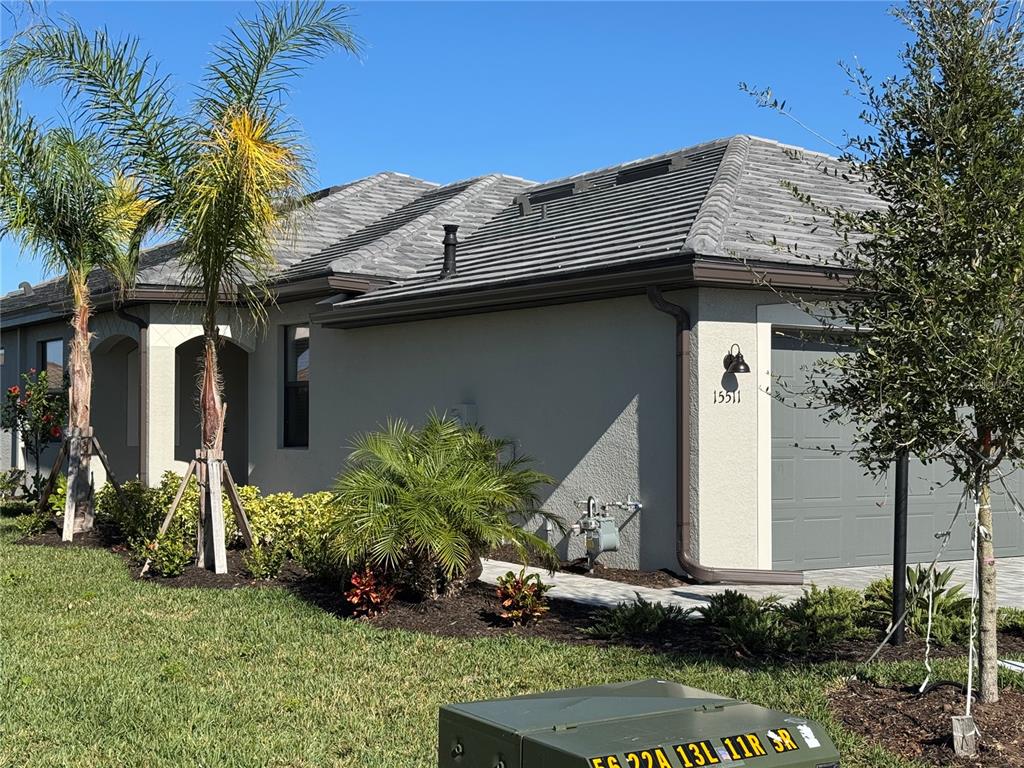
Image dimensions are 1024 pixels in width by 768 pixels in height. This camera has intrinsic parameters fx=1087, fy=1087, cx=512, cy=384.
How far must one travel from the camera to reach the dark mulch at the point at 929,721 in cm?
548

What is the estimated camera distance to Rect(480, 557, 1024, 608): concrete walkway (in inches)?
392

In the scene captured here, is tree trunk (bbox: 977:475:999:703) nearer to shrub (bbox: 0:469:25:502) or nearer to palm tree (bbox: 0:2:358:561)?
palm tree (bbox: 0:2:358:561)

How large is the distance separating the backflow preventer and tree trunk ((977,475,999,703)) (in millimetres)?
5466

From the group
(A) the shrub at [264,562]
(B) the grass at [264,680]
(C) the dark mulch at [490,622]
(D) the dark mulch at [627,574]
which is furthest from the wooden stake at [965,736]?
(A) the shrub at [264,562]

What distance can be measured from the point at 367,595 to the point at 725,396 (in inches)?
167

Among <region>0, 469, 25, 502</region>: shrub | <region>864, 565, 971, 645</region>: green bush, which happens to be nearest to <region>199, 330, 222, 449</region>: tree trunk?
<region>864, 565, 971, 645</region>: green bush

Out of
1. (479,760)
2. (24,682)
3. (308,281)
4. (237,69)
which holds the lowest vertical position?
(24,682)

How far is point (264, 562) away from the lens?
1068 centimetres

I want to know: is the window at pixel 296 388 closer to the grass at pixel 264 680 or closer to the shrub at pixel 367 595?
the grass at pixel 264 680

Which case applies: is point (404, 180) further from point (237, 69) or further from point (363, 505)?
point (363, 505)

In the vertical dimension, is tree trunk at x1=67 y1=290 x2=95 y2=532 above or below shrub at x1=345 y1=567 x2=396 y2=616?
above

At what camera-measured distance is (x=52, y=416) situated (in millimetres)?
17312

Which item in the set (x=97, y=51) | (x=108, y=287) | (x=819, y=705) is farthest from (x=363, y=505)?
(x=108, y=287)

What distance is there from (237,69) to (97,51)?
4.97 ft
